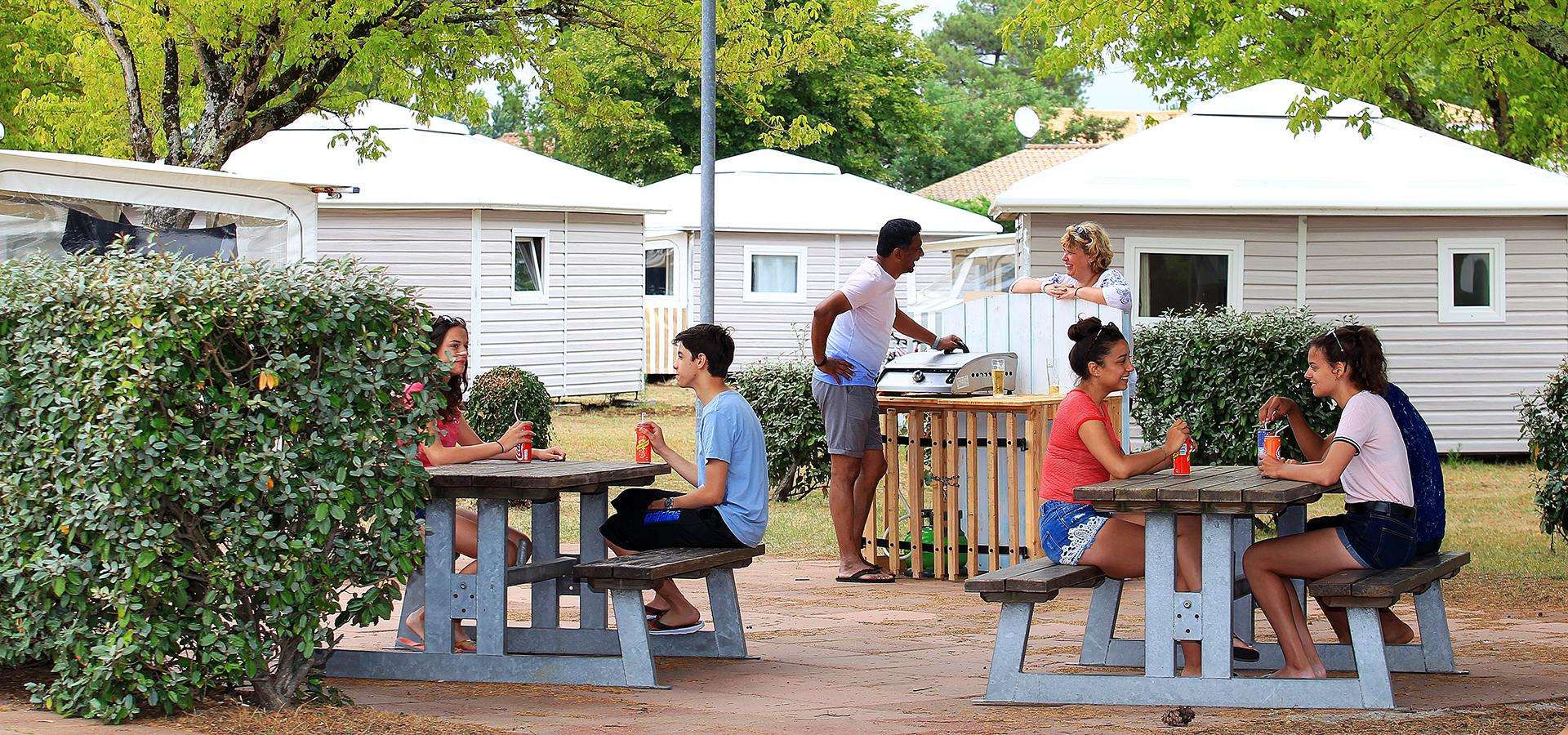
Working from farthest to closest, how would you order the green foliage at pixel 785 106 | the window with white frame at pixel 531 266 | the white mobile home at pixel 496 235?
the green foliage at pixel 785 106
the window with white frame at pixel 531 266
the white mobile home at pixel 496 235

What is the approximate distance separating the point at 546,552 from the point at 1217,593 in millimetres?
2446

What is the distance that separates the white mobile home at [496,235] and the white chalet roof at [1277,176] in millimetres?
7025

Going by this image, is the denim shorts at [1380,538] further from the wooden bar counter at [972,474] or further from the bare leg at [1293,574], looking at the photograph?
the wooden bar counter at [972,474]

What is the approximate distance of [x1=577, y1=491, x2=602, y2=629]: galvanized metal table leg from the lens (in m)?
6.47

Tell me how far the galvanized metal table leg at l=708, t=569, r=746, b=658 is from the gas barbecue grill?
7.32ft

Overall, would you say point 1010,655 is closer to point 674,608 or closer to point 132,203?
point 674,608

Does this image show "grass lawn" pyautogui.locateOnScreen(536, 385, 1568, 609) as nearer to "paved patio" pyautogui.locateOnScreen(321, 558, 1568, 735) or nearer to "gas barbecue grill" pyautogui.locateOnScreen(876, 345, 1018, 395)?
"paved patio" pyautogui.locateOnScreen(321, 558, 1568, 735)

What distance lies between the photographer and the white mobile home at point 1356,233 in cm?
1503

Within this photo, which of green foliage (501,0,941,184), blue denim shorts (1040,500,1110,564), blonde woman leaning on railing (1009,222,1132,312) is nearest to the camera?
blue denim shorts (1040,500,1110,564)

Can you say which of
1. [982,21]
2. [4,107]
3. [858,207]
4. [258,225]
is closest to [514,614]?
[258,225]

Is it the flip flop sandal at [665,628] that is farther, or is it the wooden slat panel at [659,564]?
the flip flop sandal at [665,628]

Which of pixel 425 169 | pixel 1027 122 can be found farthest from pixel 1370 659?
pixel 1027 122

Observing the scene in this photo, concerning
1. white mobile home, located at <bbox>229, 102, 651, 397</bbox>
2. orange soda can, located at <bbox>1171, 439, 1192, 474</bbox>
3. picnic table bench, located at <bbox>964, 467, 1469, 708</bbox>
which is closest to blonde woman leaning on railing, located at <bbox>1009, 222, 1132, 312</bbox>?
orange soda can, located at <bbox>1171, 439, 1192, 474</bbox>

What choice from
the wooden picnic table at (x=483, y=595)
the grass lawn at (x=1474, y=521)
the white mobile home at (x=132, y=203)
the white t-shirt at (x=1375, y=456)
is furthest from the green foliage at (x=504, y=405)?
the white t-shirt at (x=1375, y=456)
